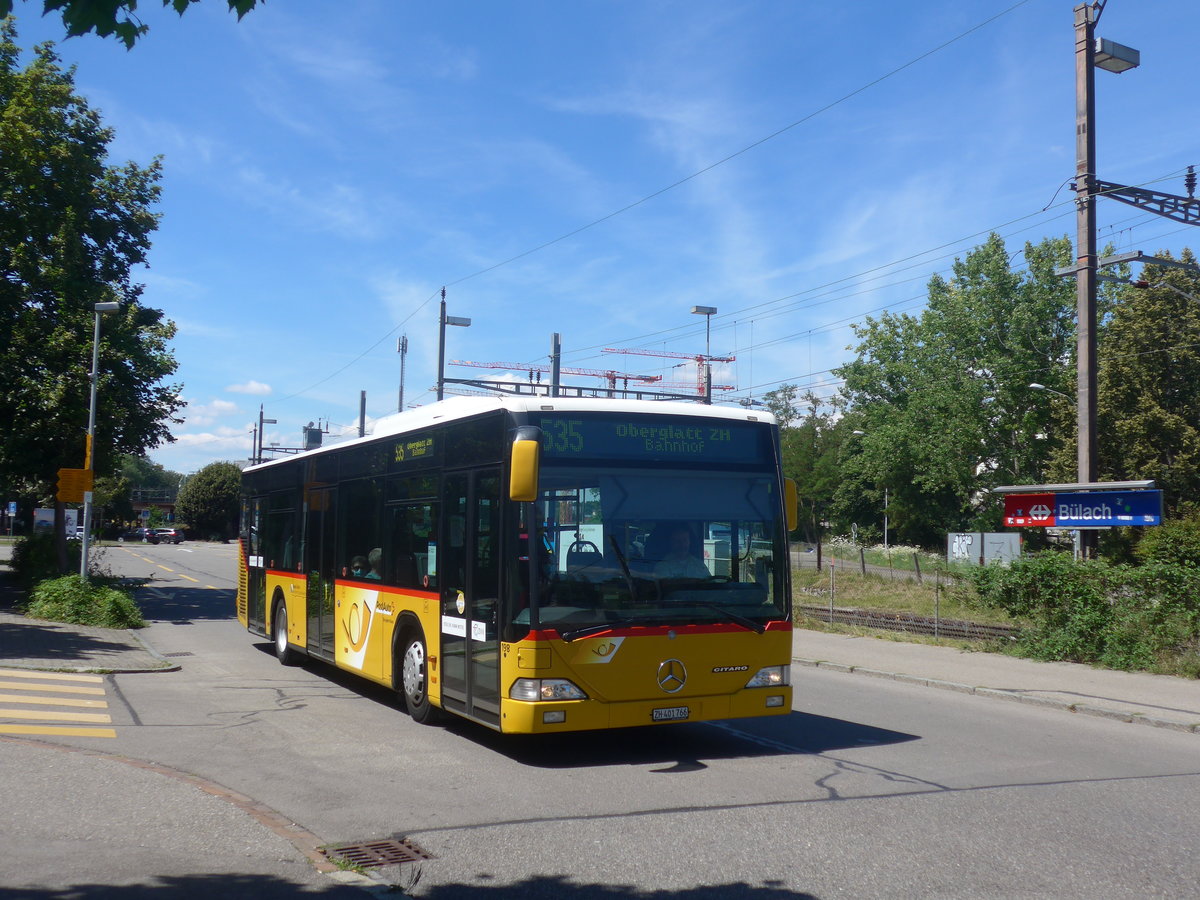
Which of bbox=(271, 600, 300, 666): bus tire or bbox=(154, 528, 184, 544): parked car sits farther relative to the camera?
bbox=(154, 528, 184, 544): parked car

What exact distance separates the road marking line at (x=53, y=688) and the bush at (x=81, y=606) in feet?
27.2

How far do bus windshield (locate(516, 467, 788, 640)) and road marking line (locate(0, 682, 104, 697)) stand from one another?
6.78 metres

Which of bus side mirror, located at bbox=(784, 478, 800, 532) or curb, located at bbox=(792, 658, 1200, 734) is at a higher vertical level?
bus side mirror, located at bbox=(784, 478, 800, 532)

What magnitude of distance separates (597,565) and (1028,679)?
7.99 meters

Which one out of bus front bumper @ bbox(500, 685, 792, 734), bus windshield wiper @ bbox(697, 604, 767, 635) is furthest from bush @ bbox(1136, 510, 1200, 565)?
bus windshield wiper @ bbox(697, 604, 767, 635)

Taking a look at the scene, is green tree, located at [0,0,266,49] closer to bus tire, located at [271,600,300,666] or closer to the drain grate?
the drain grate

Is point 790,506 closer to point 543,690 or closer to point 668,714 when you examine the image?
point 668,714

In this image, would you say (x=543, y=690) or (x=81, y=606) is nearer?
(x=543, y=690)

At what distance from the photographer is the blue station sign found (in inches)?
635

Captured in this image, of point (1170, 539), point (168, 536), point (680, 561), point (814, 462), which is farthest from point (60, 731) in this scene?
point (168, 536)

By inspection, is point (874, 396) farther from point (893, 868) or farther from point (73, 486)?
point (893, 868)

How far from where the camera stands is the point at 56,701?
1162cm

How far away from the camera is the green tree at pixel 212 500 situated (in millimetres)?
107312

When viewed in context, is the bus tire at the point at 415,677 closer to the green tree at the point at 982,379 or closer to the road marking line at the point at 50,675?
the road marking line at the point at 50,675
